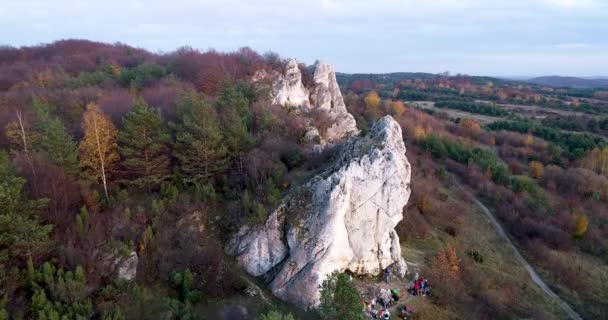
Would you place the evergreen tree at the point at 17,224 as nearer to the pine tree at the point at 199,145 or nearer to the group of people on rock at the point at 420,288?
the pine tree at the point at 199,145

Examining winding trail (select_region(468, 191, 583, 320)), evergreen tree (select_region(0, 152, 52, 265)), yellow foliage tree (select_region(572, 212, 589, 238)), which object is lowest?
winding trail (select_region(468, 191, 583, 320))

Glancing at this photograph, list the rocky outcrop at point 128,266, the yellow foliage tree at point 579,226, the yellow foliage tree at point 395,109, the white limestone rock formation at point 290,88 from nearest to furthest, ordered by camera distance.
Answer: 1. the rocky outcrop at point 128,266
2. the yellow foliage tree at point 579,226
3. the white limestone rock formation at point 290,88
4. the yellow foliage tree at point 395,109

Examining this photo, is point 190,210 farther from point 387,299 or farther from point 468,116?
point 468,116

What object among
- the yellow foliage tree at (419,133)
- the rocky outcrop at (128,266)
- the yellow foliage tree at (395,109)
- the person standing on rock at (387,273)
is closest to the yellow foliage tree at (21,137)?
the rocky outcrop at (128,266)

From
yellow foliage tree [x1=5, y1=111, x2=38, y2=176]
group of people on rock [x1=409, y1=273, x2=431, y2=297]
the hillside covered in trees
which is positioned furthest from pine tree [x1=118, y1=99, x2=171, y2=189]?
group of people on rock [x1=409, y1=273, x2=431, y2=297]

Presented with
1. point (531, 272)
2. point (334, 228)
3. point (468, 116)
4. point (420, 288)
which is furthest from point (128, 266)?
point (468, 116)

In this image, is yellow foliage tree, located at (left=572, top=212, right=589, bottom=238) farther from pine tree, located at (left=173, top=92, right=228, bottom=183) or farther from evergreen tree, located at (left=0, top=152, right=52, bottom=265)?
evergreen tree, located at (left=0, top=152, right=52, bottom=265)

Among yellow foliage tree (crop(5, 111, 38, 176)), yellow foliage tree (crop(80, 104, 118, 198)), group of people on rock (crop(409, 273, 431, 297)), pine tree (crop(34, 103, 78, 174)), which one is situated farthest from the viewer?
group of people on rock (crop(409, 273, 431, 297))
